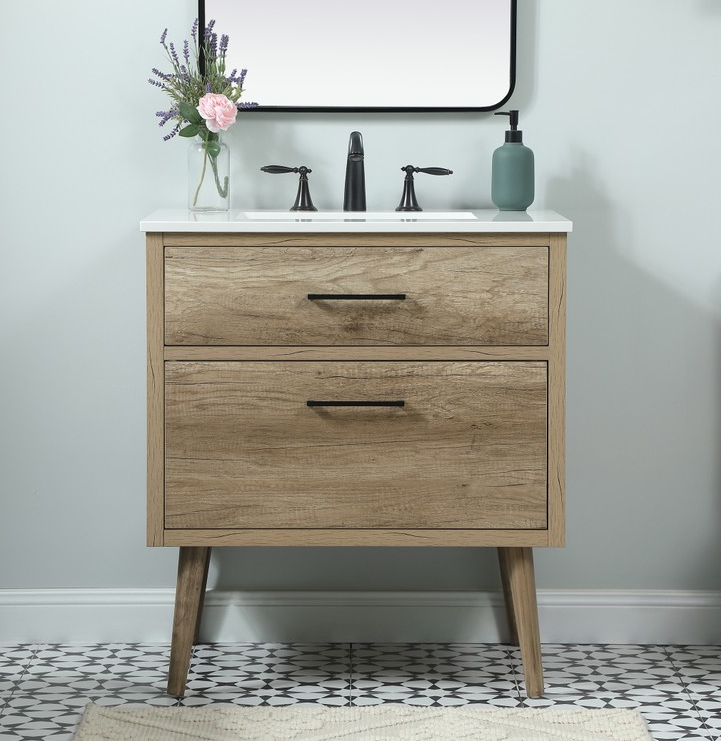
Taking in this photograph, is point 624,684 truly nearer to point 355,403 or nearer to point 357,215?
point 355,403

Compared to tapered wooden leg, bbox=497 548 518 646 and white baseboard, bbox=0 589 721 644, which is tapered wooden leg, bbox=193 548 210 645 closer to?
white baseboard, bbox=0 589 721 644

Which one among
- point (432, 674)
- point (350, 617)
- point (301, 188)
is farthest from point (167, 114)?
point (432, 674)

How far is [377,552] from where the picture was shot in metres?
2.25

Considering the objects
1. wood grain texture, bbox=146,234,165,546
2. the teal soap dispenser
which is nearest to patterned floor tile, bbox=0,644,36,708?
wood grain texture, bbox=146,234,165,546

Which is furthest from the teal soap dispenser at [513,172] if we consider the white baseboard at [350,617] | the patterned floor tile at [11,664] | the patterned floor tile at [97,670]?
the patterned floor tile at [11,664]

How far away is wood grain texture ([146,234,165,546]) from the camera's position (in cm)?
175

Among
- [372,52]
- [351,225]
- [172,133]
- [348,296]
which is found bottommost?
[348,296]

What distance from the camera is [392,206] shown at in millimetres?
2164

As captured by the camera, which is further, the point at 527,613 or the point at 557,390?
the point at 527,613

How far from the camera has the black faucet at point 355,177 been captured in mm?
2045

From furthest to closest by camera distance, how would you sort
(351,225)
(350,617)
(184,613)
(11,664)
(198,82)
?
(350,617)
(11,664)
(198,82)
(184,613)
(351,225)

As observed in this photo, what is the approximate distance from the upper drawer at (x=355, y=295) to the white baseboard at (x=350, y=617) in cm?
72

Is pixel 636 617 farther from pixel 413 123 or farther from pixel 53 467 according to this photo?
pixel 53 467

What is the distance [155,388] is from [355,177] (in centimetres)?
Result: 60
